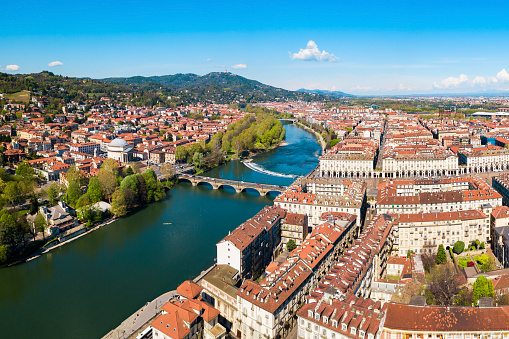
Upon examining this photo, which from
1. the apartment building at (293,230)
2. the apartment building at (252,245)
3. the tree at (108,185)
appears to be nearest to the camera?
the apartment building at (252,245)

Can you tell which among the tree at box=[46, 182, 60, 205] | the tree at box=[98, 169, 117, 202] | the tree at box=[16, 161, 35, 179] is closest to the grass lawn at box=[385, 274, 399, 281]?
the tree at box=[98, 169, 117, 202]

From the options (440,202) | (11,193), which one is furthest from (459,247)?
(11,193)

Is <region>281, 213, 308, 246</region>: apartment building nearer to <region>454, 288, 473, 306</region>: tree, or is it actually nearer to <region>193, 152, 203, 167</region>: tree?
<region>454, 288, 473, 306</region>: tree

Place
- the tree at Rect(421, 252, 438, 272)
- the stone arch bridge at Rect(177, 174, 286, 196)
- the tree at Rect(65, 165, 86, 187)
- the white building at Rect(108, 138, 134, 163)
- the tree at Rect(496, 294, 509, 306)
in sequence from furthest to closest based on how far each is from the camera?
1. the white building at Rect(108, 138, 134, 163)
2. the stone arch bridge at Rect(177, 174, 286, 196)
3. the tree at Rect(65, 165, 86, 187)
4. the tree at Rect(421, 252, 438, 272)
5. the tree at Rect(496, 294, 509, 306)

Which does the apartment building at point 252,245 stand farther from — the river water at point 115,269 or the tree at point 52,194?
the tree at point 52,194

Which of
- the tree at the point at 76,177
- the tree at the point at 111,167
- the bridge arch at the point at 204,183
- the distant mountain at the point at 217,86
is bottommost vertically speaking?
the bridge arch at the point at 204,183

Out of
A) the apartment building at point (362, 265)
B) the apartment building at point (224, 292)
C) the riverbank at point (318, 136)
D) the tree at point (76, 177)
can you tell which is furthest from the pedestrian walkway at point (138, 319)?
the riverbank at point (318, 136)
